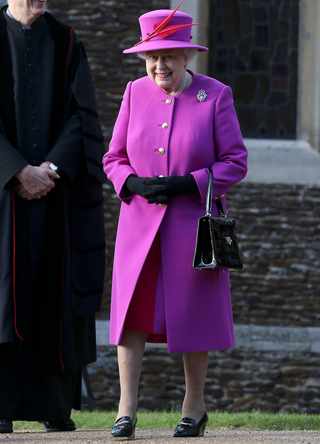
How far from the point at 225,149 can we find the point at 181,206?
0.36 meters

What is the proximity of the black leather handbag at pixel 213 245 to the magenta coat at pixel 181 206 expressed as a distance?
0.11 m

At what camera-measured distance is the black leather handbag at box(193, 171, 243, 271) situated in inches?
144

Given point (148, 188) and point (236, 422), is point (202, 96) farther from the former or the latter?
point (236, 422)

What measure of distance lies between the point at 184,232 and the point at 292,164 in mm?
5114

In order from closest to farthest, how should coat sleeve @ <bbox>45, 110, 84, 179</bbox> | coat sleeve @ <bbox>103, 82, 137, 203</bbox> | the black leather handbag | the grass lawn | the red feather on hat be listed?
the black leather handbag
the red feather on hat
coat sleeve @ <bbox>103, 82, 137, 203</bbox>
coat sleeve @ <bbox>45, 110, 84, 179</bbox>
the grass lawn

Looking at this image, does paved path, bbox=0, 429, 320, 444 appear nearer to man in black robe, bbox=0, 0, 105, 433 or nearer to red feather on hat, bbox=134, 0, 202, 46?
man in black robe, bbox=0, 0, 105, 433

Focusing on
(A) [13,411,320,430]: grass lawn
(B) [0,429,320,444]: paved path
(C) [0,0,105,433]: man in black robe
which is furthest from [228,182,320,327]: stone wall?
(B) [0,429,320,444]: paved path

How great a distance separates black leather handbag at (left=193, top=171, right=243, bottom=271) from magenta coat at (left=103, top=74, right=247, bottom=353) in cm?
11

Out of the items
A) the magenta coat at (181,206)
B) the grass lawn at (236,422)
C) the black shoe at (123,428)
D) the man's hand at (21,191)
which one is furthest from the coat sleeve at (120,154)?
the grass lawn at (236,422)

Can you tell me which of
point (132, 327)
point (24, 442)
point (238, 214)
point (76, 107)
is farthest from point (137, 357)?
point (238, 214)

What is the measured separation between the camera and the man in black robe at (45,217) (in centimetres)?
416

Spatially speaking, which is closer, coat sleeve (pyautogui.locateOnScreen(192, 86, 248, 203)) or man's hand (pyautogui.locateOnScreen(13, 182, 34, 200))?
coat sleeve (pyautogui.locateOnScreen(192, 86, 248, 203))

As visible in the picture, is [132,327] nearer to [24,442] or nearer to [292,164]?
[24,442]

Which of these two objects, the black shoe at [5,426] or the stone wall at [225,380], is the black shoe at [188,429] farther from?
the stone wall at [225,380]
